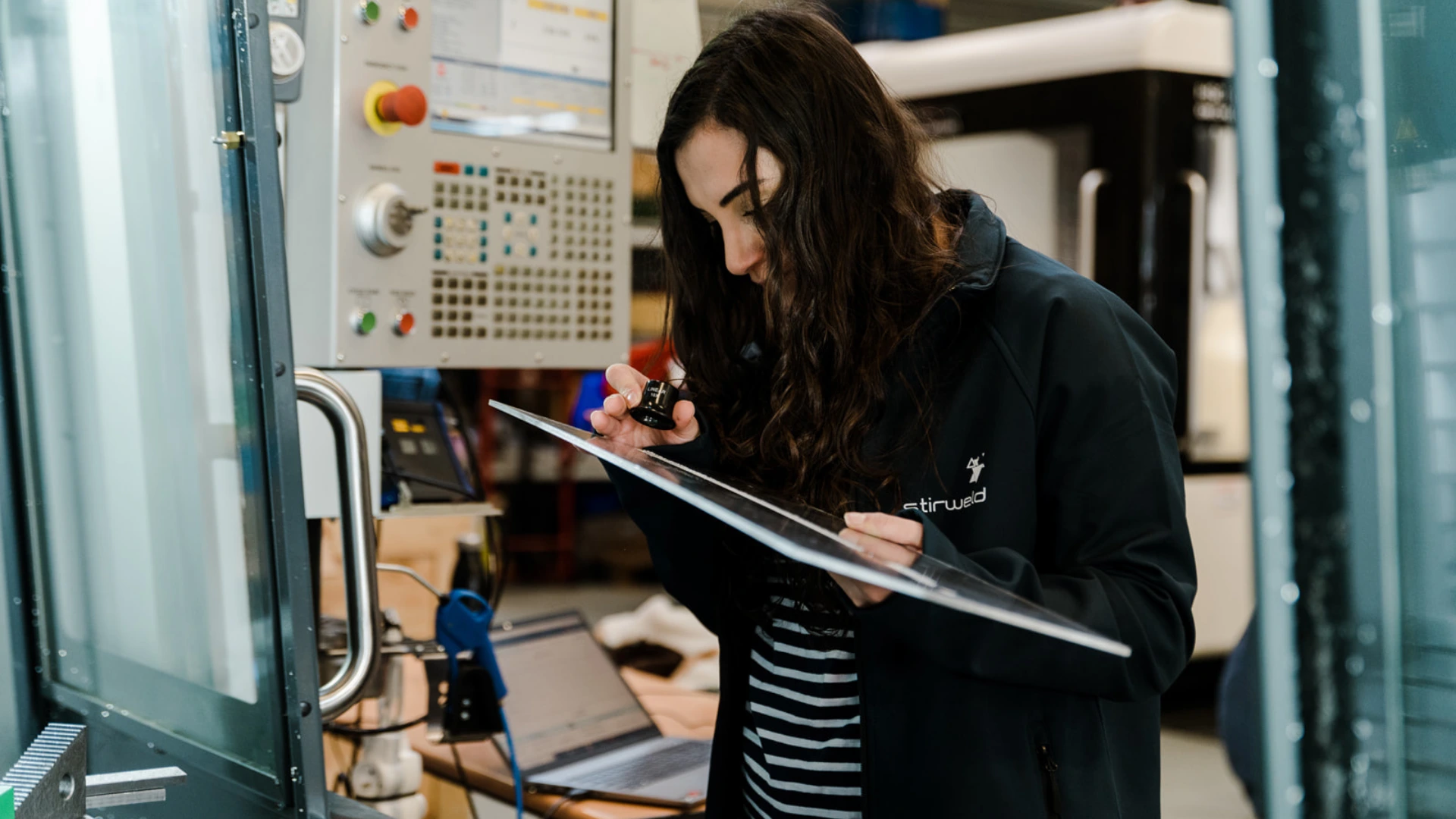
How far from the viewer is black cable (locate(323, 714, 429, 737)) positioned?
1.76 m

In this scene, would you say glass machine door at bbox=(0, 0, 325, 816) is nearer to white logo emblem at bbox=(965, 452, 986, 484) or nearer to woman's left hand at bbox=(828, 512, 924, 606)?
woman's left hand at bbox=(828, 512, 924, 606)

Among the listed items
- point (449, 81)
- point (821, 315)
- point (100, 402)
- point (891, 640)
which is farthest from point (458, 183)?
point (891, 640)

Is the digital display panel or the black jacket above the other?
the digital display panel

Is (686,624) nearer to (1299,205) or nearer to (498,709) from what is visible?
(498,709)

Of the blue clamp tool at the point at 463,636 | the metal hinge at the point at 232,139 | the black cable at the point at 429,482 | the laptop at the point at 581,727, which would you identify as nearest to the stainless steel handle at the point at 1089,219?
the laptop at the point at 581,727

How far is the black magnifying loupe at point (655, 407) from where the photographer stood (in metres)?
1.32

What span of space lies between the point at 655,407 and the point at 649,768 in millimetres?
798

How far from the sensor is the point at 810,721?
1.29 m

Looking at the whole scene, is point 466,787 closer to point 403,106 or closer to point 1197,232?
point 403,106

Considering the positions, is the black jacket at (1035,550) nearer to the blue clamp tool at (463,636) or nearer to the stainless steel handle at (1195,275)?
the blue clamp tool at (463,636)

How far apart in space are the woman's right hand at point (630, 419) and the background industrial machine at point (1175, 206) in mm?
3238

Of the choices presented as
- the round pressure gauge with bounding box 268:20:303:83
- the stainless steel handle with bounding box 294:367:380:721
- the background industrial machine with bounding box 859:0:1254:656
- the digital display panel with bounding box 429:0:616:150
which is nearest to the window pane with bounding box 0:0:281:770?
the stainless steel handle with bounding box 294:367:380:721

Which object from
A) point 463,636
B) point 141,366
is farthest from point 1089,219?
point 141,366

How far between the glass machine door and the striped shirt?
47cm
